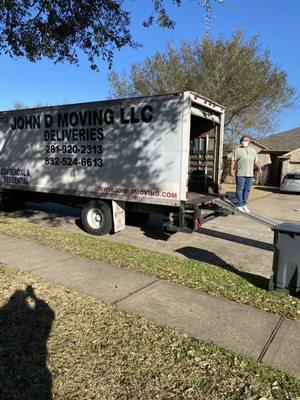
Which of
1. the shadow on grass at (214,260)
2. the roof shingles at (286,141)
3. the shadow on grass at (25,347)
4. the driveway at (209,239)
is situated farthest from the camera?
the roof shingles at (286,141)

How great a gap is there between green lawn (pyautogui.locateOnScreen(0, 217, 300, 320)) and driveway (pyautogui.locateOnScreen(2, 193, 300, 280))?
0.57 meters

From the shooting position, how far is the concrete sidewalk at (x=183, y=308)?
3.90m

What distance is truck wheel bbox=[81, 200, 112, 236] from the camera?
9.81 m

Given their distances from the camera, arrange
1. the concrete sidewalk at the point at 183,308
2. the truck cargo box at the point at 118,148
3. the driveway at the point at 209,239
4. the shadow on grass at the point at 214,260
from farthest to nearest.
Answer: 1. the truck cargo box at the point at 118,148
2. the driveway at the point at 209,239
3. the shadow on grass at the point at 214,260
4. the concrete sidewalk at the point at 183,308

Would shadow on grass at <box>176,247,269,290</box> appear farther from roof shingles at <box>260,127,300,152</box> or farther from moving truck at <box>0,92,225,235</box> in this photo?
roof shingles at <box>260,127,300,152</box>

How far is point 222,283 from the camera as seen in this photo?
577 cm

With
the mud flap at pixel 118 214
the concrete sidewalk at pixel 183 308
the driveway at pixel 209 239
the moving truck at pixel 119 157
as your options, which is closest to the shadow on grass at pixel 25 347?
the concrete sidewalk at pixel 183 308

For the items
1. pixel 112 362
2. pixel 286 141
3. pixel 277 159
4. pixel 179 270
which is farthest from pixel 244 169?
pixel 286 141

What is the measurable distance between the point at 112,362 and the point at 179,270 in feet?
9.61

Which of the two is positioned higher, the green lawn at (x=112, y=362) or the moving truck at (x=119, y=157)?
the moving truck at (x=119, y=157)

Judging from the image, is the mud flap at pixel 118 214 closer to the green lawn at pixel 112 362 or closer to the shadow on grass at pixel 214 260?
the shadow on grass at pixel 214 260

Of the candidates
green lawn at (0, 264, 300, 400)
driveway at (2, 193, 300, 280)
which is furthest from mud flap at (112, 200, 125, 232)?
green lawn at (0, 264, 300, 400)

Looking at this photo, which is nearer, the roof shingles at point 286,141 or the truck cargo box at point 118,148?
the truck cargo box at point 118,148

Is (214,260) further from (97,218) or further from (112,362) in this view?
(112,362)
